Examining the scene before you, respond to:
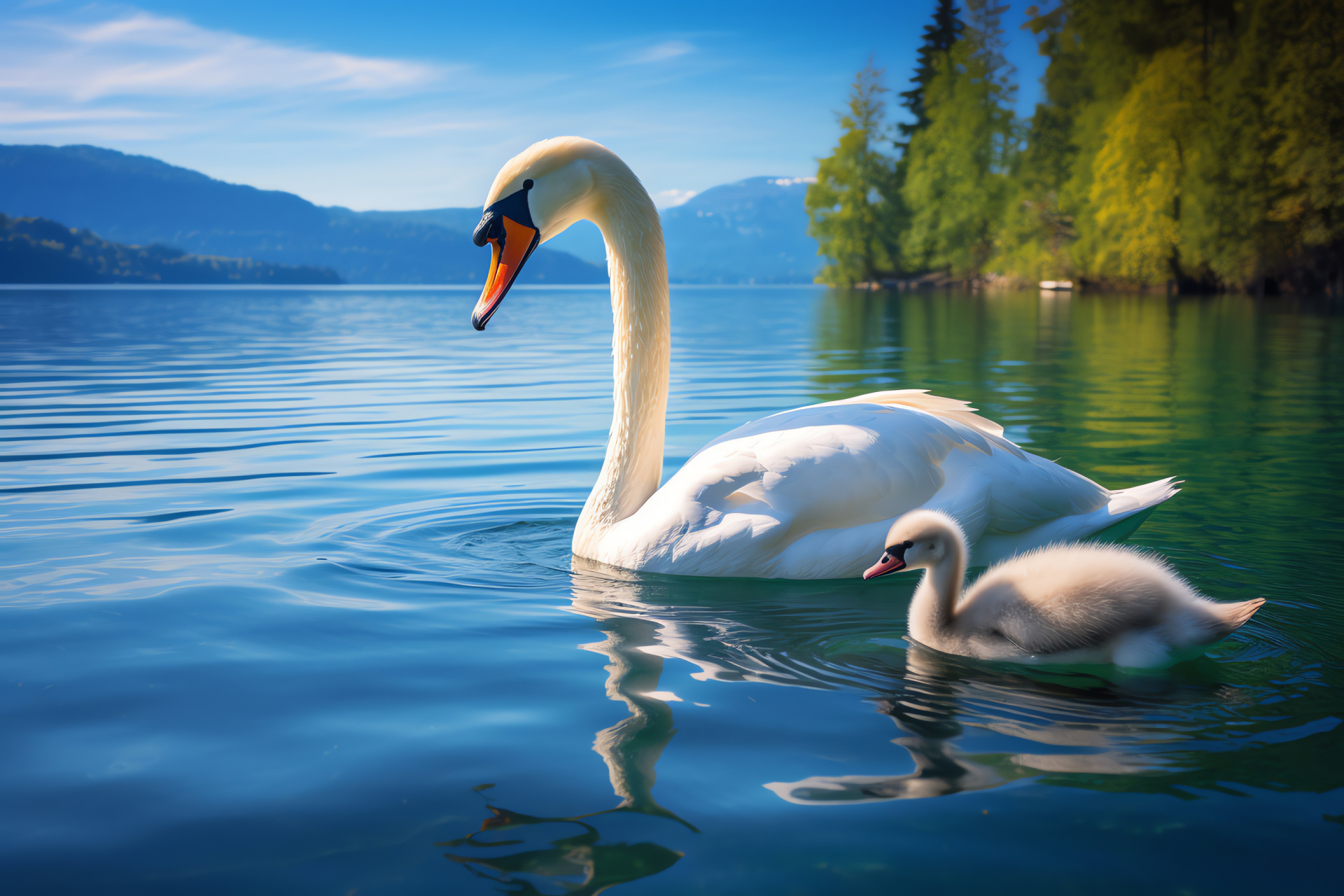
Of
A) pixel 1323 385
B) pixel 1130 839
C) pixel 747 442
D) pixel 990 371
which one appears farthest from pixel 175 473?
pixel 1323 385

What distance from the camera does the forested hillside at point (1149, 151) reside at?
3475 cm

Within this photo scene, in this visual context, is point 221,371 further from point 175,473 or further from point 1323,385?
point 1323,385

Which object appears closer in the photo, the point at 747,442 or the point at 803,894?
the point at 803,894

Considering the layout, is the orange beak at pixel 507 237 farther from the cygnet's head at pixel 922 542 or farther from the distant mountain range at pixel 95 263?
the distant mountain range at pixel 95 263

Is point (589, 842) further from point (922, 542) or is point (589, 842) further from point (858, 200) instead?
point (858, 200)

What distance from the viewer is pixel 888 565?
143 inches

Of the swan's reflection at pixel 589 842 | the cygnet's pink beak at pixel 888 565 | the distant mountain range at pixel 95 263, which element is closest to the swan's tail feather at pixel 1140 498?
the cygnet's pink beak at pixel 888 565

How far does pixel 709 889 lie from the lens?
83.3 inches

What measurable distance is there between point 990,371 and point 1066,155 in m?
43.7

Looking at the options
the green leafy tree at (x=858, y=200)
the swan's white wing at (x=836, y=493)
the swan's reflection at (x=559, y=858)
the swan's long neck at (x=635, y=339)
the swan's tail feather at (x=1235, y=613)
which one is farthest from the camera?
the green leafy tree at (x=858, y=200)

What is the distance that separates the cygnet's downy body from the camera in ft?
10.5

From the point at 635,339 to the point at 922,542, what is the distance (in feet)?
6.82

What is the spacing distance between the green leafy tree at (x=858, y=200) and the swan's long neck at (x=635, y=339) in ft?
215

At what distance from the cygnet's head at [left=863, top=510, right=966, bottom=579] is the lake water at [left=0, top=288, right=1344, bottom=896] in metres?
0.33
